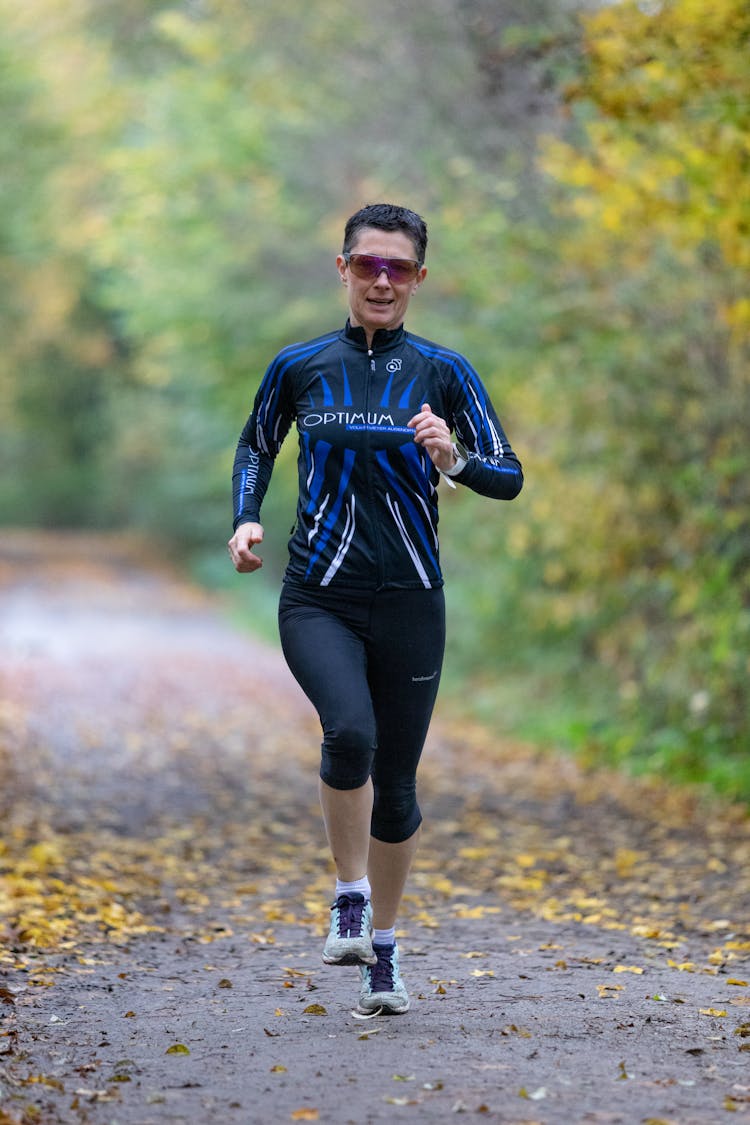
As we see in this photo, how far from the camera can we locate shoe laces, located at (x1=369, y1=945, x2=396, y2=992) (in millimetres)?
4848

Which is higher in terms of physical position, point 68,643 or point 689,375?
point 68,643

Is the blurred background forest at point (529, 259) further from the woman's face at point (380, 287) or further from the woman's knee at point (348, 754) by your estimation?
the woman's knee at point (348, 754)

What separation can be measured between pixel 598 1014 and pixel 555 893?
2696 millimetres

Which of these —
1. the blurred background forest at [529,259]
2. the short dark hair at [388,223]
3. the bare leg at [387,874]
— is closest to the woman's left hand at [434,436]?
the short dark hair at [388,223]

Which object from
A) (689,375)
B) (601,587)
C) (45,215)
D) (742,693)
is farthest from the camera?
(45,215)

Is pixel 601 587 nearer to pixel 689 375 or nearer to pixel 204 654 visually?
pixel 689 375

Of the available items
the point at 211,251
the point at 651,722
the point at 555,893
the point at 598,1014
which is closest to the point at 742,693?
the point at 651,722

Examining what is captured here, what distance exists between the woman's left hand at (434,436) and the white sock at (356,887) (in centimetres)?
125

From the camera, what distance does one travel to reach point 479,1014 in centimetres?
489

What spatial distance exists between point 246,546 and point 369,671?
1.76 ft

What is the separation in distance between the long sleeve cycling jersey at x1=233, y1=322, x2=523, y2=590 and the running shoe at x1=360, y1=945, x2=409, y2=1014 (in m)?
1.17

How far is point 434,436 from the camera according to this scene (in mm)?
4395

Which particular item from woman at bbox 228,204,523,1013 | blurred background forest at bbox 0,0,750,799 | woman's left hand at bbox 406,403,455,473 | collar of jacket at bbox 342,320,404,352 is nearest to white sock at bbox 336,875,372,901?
woman at bbox 228,204,523,1013

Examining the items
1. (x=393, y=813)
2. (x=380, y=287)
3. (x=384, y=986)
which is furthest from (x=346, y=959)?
(x=380, y=287)
